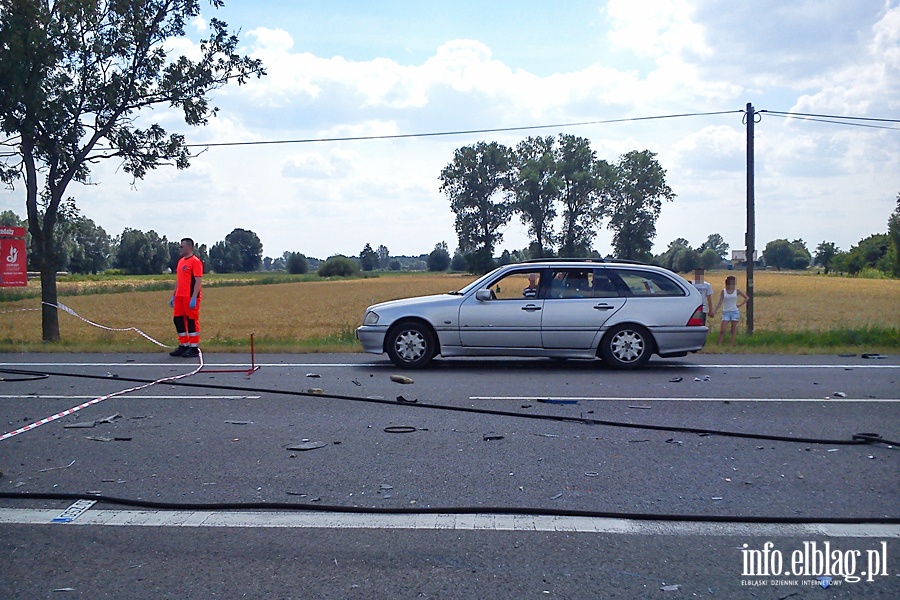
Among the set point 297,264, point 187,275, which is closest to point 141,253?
point 297,264

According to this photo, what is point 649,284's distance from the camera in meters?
11.6

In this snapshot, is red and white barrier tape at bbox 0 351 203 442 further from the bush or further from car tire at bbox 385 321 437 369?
the bush

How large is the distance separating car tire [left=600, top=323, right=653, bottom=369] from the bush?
9494cm

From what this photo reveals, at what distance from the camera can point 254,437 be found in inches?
279

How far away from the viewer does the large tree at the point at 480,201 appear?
1762 inches

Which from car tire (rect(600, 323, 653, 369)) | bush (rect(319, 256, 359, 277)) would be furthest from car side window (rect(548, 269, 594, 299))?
bush (rect(319, 256, 359, 277))

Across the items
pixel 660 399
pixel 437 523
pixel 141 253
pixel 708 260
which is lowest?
pixel 437 523

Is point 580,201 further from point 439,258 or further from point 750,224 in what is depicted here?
point 439,258

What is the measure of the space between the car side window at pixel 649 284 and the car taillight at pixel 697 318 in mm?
323

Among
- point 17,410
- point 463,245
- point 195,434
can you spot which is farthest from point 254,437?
point 463,245

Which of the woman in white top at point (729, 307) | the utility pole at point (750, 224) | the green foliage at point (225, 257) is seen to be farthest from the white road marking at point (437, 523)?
the green foliage at point (225, 257)

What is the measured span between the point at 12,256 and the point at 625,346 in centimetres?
1279

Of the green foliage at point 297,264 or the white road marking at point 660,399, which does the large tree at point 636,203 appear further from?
the green foliage at point 297,264

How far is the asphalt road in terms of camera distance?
4090 mm
